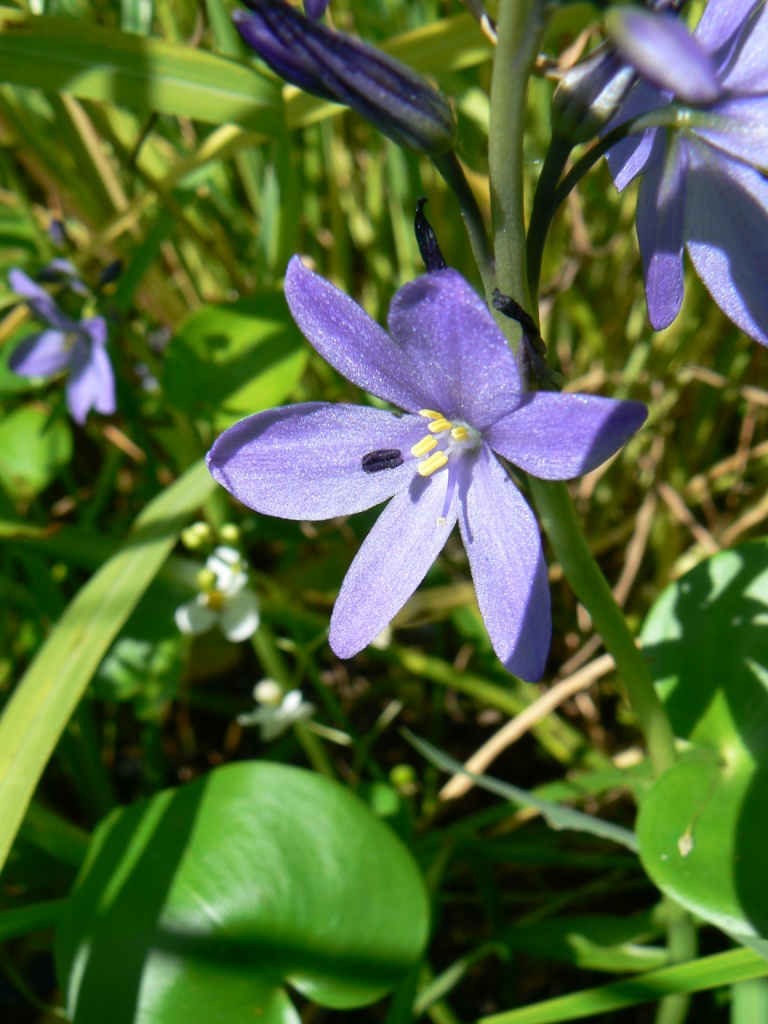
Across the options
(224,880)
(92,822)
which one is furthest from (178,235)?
(224,880)

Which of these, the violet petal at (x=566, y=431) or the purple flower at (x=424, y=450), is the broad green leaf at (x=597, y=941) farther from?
the violet petal at (x=566, y=431)

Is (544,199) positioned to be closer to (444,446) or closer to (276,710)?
(444,446)

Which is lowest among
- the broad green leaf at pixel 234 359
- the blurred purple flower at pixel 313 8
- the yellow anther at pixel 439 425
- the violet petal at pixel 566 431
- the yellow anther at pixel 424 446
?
the broad green leaf at pixel 234 359

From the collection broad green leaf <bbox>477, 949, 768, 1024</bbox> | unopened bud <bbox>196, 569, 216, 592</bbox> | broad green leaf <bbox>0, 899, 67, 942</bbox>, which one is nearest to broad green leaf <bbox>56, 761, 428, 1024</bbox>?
broad green leaf <bbox>0, 899, 67, 942</bbox>

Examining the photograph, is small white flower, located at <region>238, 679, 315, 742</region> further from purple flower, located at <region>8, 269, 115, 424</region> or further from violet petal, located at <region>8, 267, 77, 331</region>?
violet petal, located at <region>8, 267, 77, 331</region>

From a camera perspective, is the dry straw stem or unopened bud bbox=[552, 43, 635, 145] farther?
the dry straw stem

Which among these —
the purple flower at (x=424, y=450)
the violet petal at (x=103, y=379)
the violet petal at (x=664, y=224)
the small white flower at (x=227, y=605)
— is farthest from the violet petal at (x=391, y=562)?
the violet petal at (x=103, y=379)

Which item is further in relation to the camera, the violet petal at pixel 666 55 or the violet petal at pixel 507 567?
the violet petal at pixel 507 567
